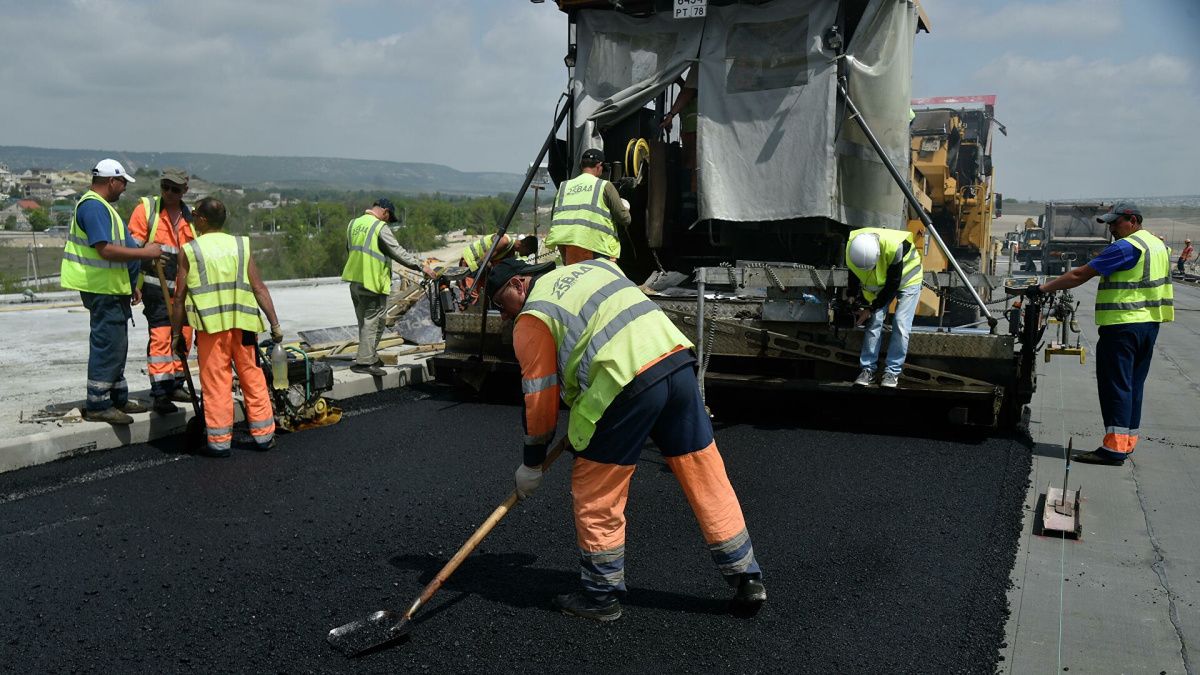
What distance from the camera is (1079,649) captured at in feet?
10.00

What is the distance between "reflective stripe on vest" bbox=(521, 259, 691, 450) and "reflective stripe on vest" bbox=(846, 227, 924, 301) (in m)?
3.10

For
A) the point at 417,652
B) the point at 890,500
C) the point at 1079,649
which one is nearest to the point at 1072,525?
the point at 890,500

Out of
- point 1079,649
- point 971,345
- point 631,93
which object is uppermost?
point 631,93

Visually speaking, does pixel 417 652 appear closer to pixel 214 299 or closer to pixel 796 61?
pixel 214 299

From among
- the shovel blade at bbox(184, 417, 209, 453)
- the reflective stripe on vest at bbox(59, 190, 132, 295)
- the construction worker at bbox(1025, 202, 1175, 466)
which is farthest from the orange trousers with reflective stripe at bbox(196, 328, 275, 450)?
the construction worker at bbox(1025, 202, 1175, 466)

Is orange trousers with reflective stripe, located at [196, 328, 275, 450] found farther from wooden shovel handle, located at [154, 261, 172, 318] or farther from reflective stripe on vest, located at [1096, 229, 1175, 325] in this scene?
reflective stripe on vest, located at [1096, 229, 1175, 325]

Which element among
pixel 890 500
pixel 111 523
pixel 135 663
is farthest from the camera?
pixel 890 500

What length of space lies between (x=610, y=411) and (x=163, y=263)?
4.03m

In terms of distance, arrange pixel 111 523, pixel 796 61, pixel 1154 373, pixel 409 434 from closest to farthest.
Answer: pixel 111 523 < pixel 409 434 < pixel 796 61 < pixel 1154 373

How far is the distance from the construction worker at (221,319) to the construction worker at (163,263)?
470 millimetres

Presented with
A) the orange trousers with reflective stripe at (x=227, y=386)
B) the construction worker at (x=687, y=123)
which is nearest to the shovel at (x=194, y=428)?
the orange trousers with reflective stripe at (x=227, y=386)

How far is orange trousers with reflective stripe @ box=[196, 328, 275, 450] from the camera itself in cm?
512

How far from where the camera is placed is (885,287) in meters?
5.77

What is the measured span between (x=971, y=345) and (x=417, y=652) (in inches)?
164
